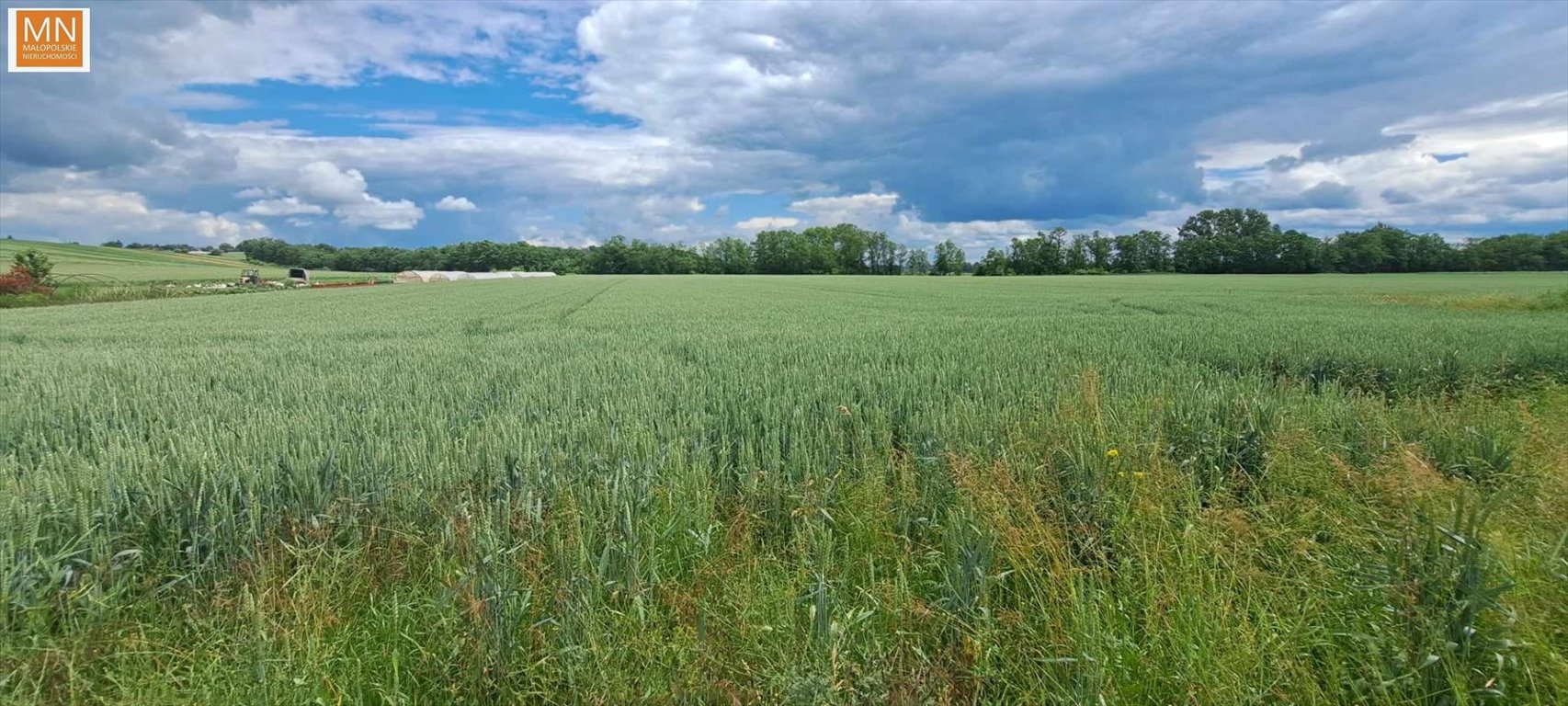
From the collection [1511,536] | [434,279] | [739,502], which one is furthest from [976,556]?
[434,279]

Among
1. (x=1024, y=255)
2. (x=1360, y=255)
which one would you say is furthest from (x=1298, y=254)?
(x=1024, y=255)

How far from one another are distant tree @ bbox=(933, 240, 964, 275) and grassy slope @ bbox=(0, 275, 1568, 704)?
448ft

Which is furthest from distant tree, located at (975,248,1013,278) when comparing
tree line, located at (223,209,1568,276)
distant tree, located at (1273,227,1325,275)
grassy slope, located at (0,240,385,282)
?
grassy slope, located at (0,240,385,282)

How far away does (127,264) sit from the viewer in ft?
254

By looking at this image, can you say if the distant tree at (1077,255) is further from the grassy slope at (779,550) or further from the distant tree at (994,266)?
the grassy slope at (779,550)

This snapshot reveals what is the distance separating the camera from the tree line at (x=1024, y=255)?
3391 inches

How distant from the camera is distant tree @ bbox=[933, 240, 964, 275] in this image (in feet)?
454

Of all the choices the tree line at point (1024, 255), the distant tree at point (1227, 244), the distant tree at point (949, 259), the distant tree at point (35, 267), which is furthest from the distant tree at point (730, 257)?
the distant tree at point (35, 267)

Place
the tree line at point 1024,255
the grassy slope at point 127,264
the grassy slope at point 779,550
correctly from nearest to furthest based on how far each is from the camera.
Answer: the grassy slope at point 779,550
the grassy slope at point 127,264
the tree line at point 1024,255

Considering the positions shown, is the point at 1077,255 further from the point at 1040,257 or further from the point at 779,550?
the point at 779,550

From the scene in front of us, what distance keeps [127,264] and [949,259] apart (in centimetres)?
13097

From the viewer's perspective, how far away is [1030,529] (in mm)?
3324

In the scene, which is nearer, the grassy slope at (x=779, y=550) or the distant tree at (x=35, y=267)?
the grassy slope at (x=779, y=550)

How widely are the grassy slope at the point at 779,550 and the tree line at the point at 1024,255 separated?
355ft
